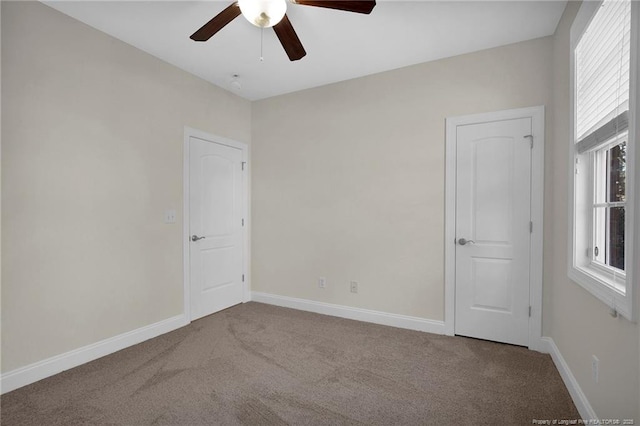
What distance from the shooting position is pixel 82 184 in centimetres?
256

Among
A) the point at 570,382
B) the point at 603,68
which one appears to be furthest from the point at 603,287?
the point at 603,68

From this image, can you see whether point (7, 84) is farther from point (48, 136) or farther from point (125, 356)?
point (125, 356)

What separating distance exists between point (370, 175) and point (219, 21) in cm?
205

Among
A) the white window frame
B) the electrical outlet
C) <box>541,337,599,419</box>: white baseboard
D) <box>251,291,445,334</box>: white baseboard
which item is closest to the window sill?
the white window frame

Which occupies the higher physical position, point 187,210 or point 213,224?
point 187,210

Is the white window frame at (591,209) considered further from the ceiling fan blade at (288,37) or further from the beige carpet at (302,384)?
the ceiling fan blade at (288,37)

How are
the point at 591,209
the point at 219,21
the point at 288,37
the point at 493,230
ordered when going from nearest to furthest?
the point at 591,209 < the point at 219,21 < the point at 288,37 < the point at 493,230

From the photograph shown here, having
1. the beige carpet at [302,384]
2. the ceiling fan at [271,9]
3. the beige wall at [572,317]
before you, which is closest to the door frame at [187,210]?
the beige carpet at [302,384]

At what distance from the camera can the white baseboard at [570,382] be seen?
5.89ft

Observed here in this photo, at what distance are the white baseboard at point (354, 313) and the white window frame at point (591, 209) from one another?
1.43m

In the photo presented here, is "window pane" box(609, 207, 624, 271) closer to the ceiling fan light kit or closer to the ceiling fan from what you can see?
the ceiling fan

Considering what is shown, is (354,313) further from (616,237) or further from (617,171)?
(617,171)

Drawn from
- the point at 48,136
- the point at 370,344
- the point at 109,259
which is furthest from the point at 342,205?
the point at 48,136

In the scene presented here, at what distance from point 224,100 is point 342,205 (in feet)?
6.33
